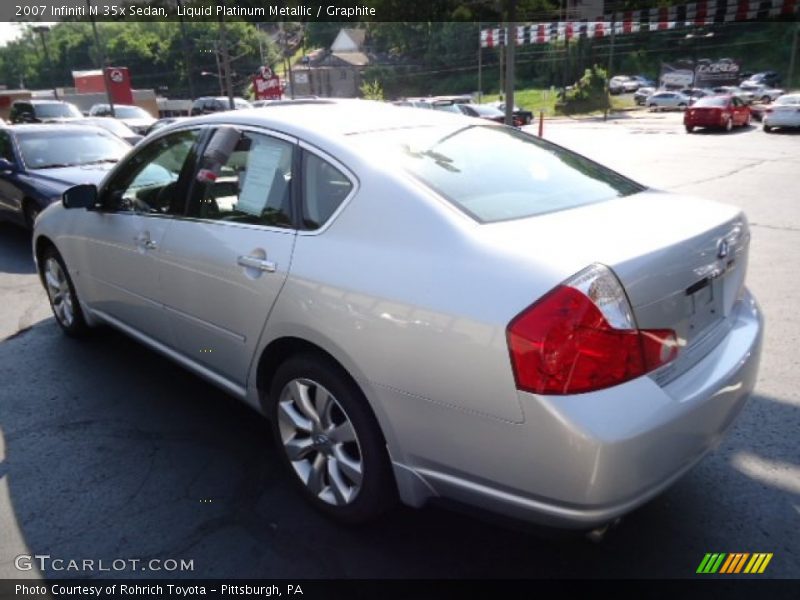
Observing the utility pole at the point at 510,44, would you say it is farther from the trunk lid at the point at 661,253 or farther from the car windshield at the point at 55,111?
the car windshield at the point at 55,111

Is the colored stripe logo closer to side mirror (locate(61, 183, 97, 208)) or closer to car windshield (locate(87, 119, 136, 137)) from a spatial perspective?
side mirror (locate(61, 183, 97, 208))

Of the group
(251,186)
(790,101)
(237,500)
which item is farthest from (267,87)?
(237,500)

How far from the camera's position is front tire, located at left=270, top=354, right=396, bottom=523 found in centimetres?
232

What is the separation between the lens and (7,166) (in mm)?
7602

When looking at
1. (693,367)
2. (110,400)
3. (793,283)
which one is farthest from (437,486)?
(793,283)

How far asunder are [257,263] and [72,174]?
6.01 metres

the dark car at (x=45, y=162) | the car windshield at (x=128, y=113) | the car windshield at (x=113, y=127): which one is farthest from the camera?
the car windshield at (x=128, y=113)

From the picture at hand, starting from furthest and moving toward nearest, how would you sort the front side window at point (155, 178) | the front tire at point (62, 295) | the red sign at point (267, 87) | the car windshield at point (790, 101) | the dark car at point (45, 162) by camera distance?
1. the red sign at point (267, 87)
2. the car windshield at point (790, 101)
3. the dark car at point (45, 162)
4. the front tire at point (62, 295)
5. the front side window at point (155, 178)

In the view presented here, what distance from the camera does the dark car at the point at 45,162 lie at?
7286 millimetres

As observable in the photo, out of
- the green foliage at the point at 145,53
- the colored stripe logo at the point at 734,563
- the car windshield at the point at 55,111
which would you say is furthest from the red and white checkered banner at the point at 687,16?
the colored stripe logo at the point at 734,563

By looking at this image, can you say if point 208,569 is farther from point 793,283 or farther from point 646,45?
point 646,45

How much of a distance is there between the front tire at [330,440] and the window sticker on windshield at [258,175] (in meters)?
0.75

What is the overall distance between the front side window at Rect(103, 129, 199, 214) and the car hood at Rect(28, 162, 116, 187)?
12.2 feet

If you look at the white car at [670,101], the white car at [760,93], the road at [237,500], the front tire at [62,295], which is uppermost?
the front tire at [62,295]
